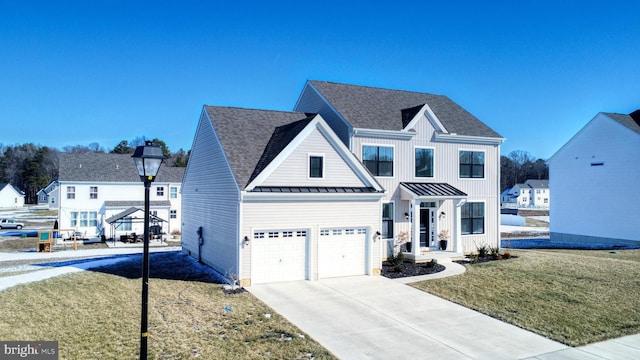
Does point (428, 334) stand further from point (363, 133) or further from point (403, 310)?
point (363, 133)

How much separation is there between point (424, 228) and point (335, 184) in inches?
275

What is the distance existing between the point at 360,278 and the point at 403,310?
4391 millimetres

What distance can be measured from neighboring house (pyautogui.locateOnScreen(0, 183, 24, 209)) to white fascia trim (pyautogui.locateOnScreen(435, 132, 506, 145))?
88.2 meters

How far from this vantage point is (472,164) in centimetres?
2248

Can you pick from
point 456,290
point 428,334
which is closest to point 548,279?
point 456,290

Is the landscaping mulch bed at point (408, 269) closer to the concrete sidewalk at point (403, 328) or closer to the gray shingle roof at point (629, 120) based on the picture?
the concrete sidewalk at point (403, 328)

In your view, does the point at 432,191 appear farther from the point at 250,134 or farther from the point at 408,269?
the point at 250,134

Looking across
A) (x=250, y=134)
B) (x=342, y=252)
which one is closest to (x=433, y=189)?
(x=342, y=252)

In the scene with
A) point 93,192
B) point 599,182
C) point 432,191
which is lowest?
point 93,192

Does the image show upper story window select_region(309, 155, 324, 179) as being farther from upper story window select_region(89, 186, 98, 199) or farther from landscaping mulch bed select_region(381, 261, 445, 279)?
upper story window select_region(89, 186, 98, 199)

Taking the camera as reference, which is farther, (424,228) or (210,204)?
(424,228)

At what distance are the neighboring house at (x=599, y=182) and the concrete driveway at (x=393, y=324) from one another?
21284 millimetres

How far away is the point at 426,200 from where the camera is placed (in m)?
20.2

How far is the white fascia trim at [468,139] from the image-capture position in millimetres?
21375
